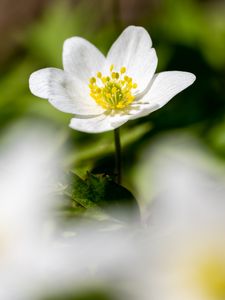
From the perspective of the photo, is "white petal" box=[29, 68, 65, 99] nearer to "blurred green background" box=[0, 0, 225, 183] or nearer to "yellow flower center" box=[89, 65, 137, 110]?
"yellow flower center" box=[89, 65, 137, 110]

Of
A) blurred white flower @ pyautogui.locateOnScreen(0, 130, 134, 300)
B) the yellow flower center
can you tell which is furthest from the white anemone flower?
blurred white flower @ pyautogui.locateOnScreen(0, 130, 134, 300)

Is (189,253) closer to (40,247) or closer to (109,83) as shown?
(40,247)

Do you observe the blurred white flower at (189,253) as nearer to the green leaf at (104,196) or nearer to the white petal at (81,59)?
the green leaf at (104,196)

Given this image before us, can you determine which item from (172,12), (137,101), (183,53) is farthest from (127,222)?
(172,12)

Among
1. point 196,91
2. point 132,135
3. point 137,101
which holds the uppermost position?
point 196,91

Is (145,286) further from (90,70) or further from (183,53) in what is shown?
(183,53)

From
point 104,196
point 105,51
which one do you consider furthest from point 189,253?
point 105,51

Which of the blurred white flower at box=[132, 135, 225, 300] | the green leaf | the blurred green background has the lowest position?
the blurred white flower at box=[132, 135, 225, 300]
